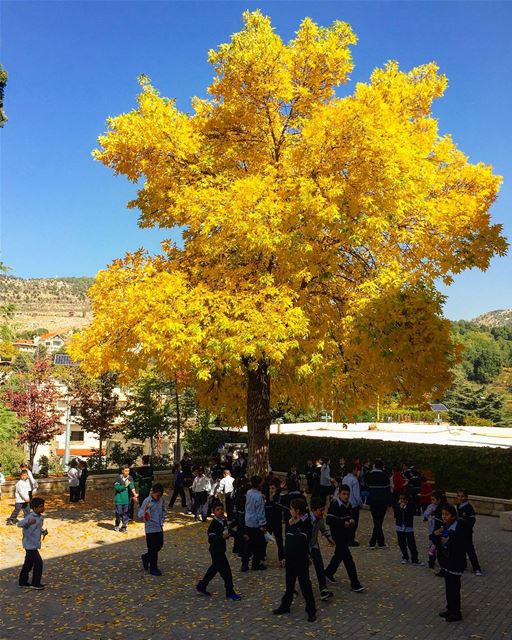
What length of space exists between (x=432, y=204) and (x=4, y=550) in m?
13.6

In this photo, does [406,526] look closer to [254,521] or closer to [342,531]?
[342,531]

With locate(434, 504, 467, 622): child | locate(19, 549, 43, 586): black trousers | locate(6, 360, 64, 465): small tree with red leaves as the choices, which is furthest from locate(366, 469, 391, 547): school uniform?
locate(6, 360, 64, 465): small tree with red leaves

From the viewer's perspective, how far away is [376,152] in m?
13.7

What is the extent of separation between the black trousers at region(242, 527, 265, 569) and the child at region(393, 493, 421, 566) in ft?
9.59

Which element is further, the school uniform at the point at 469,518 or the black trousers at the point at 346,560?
the school uniform at the point at 469,518

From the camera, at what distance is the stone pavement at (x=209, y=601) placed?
26.2 feet

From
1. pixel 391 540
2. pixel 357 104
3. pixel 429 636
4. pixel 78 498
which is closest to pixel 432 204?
pixel 357 104

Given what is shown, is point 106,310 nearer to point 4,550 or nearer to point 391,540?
point 4,550

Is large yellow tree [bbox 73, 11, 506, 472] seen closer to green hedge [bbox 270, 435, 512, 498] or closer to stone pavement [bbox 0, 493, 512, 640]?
stone pavement [bbox 0, 493, 512, 640]

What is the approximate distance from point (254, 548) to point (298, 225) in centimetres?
760

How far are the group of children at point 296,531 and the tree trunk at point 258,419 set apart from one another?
6.42ft

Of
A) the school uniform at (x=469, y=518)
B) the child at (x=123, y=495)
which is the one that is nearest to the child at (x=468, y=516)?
the school uniform at (x=469, y=518)

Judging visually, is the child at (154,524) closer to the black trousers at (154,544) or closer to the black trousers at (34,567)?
the black trousers at (154,544)

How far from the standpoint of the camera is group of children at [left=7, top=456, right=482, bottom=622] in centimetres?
857
